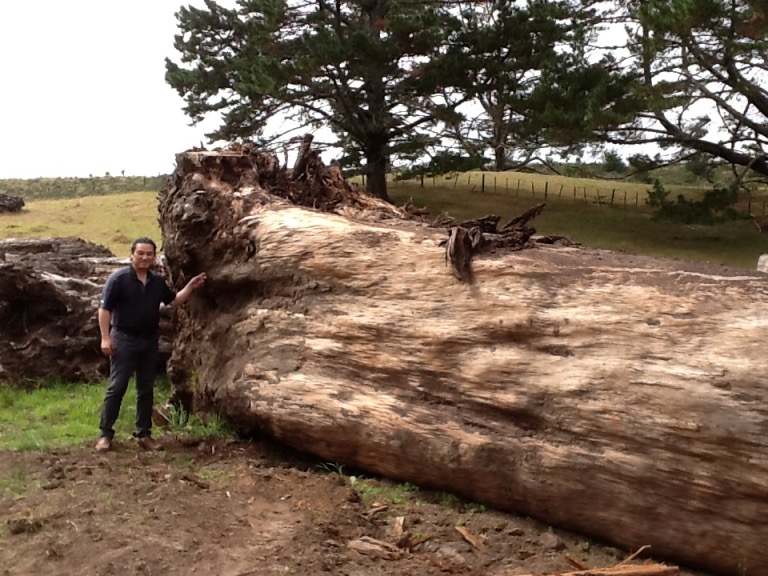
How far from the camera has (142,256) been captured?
512 cm

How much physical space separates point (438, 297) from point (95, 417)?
11.6ft

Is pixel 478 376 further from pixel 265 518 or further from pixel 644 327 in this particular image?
pixel 265 518

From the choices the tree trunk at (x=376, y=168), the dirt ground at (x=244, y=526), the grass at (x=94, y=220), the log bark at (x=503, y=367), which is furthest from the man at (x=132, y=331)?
the tree trunk at (x=376, y=168)

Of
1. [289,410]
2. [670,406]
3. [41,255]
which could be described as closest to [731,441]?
[670,406]

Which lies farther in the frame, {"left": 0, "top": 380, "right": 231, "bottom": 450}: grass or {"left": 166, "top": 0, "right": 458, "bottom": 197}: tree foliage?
{"left": 166, "top": 0, "right": 458, "bottom": 197}: tree foliage

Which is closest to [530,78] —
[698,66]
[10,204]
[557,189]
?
[698,66]

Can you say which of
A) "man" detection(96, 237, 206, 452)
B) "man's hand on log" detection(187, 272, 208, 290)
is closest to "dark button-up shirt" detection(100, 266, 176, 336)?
"man" detection(96, 237, 206, 452)

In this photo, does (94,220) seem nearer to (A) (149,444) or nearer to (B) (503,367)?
(A) (149,444)

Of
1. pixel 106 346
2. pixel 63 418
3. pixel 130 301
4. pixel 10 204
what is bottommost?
pixel 63 418

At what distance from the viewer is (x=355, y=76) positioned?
62.3 feet

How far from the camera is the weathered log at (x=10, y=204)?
25891 millimetres

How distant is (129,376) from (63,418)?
1.53m

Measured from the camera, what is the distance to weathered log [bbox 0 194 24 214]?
1019 inches

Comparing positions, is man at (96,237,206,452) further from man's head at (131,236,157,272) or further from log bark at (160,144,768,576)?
log bark at (160,144,768,576)
